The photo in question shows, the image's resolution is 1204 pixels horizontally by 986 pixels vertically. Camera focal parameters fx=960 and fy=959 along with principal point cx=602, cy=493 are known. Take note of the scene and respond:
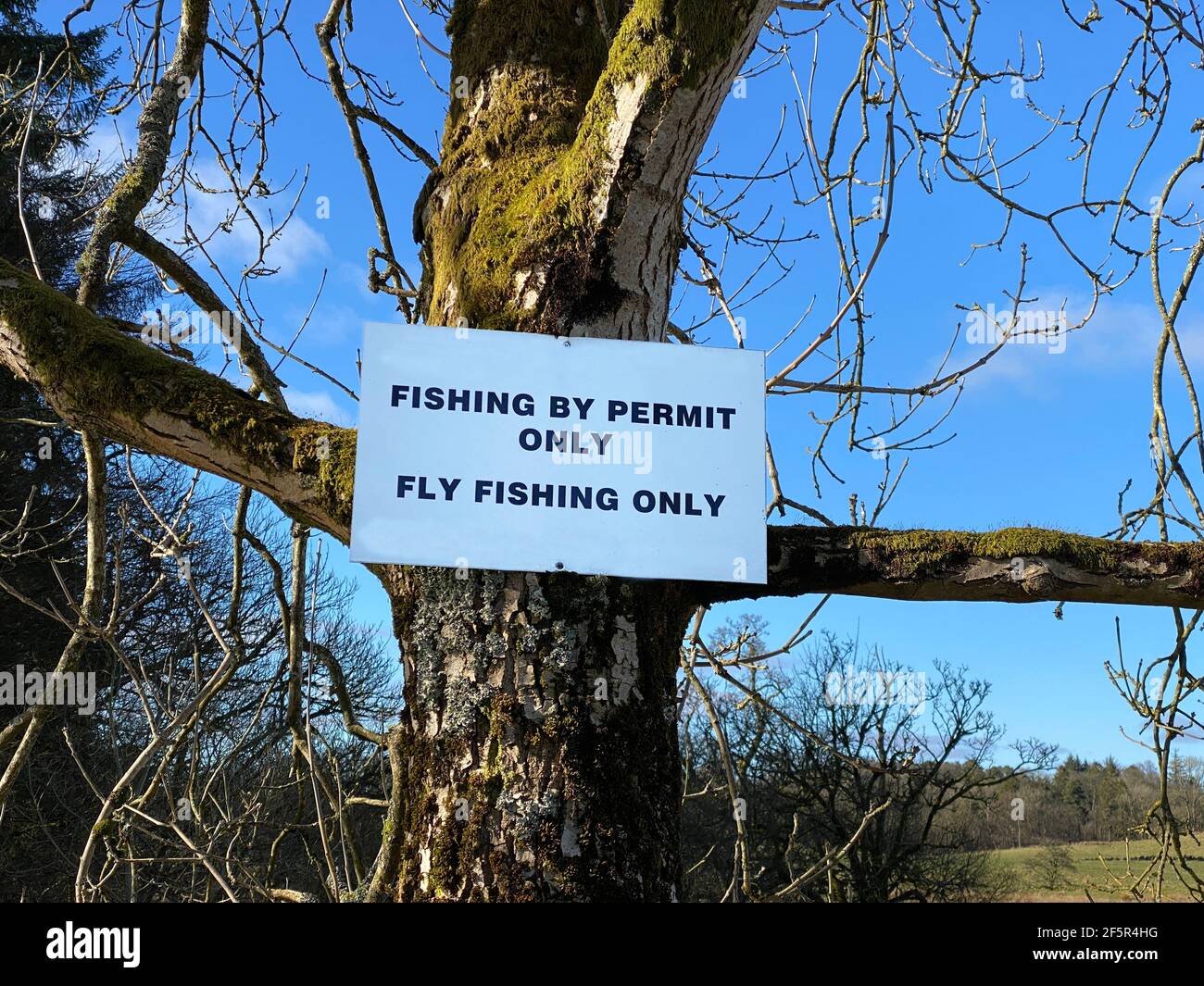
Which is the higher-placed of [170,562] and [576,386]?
[170,562]

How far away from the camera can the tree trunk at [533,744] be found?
126 centimetres

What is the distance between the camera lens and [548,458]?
1492 millimetres

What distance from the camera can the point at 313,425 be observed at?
157cm

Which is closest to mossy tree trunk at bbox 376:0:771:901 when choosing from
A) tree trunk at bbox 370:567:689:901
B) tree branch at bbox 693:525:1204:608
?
tree trunk at bbox 370:567:689:901

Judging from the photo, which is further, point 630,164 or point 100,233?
point 100,233

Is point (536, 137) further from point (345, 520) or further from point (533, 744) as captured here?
point (533, 744)

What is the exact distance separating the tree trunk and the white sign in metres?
0.07

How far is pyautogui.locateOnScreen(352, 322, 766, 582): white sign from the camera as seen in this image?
4.75 ft

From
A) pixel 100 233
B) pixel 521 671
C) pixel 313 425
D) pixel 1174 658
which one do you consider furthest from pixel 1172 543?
pixel 100 233

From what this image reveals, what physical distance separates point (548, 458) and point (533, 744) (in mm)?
441

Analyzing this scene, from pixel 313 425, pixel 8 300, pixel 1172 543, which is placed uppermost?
pixel 8 300

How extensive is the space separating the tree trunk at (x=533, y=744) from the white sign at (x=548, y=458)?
0.07 m

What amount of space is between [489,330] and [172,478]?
10416 millimetres
